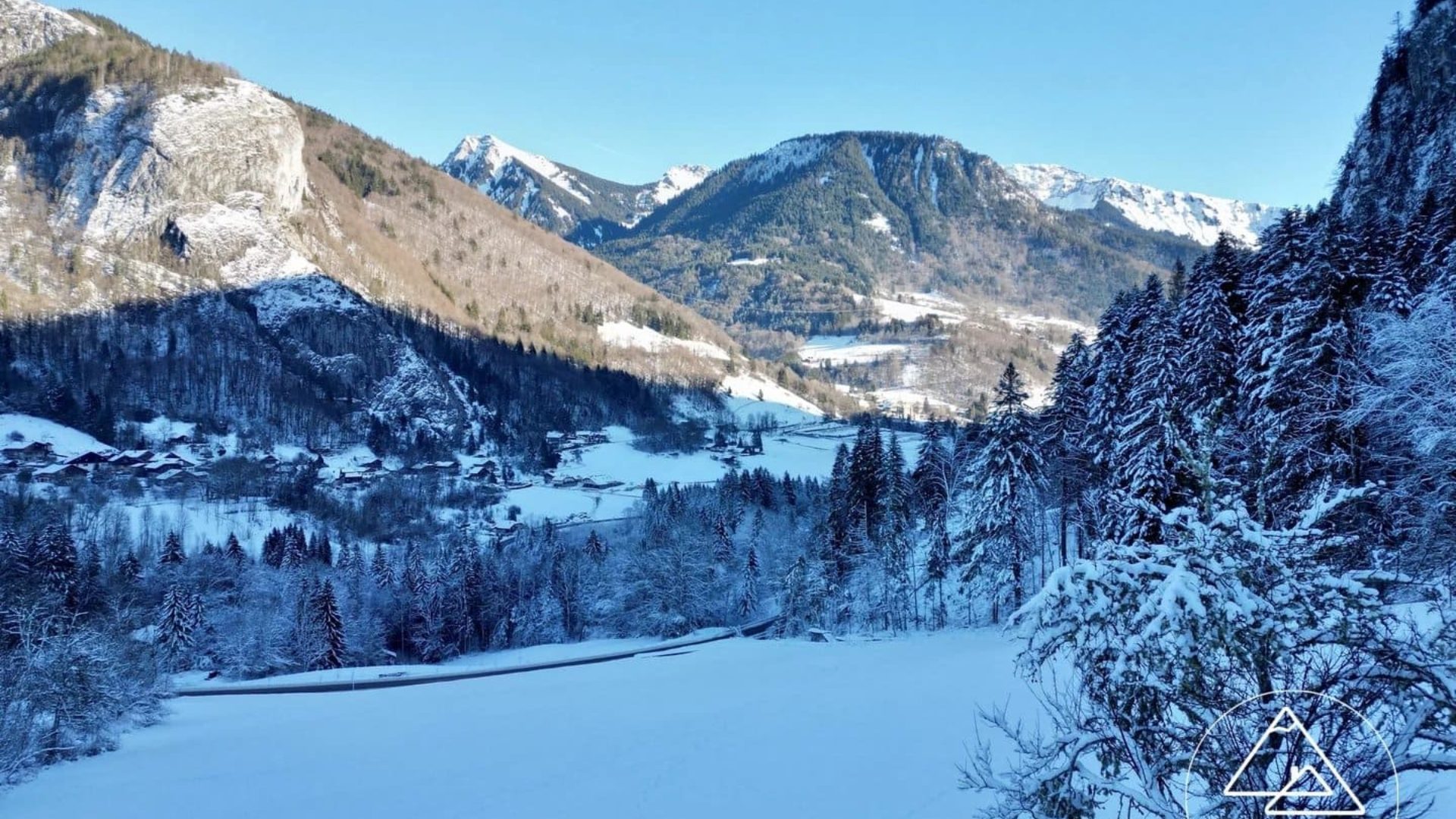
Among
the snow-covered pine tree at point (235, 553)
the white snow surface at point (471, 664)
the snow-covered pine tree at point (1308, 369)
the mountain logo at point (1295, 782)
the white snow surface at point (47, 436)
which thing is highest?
the snow-covered pine tree at point (1308, 369)

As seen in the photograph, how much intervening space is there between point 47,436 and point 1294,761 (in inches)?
6605

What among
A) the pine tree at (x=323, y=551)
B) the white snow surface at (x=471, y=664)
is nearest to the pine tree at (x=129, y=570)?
the white snow surface at (x=471, y=664)

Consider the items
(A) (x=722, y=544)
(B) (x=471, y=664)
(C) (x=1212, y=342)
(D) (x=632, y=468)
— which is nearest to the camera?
(C) (x=1212, y=342)

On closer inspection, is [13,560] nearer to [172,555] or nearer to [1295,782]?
[172,555]

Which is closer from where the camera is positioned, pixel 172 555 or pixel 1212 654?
pixel 1212 654

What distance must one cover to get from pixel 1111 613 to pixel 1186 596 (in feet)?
2.12

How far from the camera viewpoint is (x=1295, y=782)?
566cm

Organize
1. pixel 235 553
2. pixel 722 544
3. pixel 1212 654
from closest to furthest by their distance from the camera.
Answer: pixel 1212 654
pixel 235 553
pixel 722 544

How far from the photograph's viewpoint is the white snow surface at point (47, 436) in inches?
4796

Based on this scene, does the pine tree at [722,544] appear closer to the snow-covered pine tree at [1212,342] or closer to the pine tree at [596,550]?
the pine tree at [596,550]

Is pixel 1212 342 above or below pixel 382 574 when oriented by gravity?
above

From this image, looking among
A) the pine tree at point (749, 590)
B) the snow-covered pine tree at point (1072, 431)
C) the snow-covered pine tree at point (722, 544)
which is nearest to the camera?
the snow-covered pine tree at point (1072, 431)

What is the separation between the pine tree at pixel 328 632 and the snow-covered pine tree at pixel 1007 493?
52.6 m

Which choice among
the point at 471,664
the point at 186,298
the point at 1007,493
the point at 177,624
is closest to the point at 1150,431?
the point at 1007,493
